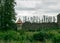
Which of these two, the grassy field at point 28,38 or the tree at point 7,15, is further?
the tree at point 7,15

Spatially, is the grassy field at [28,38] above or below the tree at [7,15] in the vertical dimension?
below

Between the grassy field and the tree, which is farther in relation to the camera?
the tree

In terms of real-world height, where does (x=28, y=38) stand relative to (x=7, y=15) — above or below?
below

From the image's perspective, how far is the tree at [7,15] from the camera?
5373 cm

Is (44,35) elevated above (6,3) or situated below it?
Result: below

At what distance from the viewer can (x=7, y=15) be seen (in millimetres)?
54625

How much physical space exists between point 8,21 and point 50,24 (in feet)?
76.5

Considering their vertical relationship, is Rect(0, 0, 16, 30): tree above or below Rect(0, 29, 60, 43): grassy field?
above

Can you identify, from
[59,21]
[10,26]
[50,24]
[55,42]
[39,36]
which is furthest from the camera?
[59,21]

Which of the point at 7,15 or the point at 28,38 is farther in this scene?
the point at 7,15

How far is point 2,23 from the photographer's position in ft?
179

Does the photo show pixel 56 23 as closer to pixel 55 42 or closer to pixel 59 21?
pixel 59 21

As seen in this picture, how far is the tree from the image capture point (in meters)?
53.7

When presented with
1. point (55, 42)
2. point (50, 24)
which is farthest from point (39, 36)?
point (50, 24)
